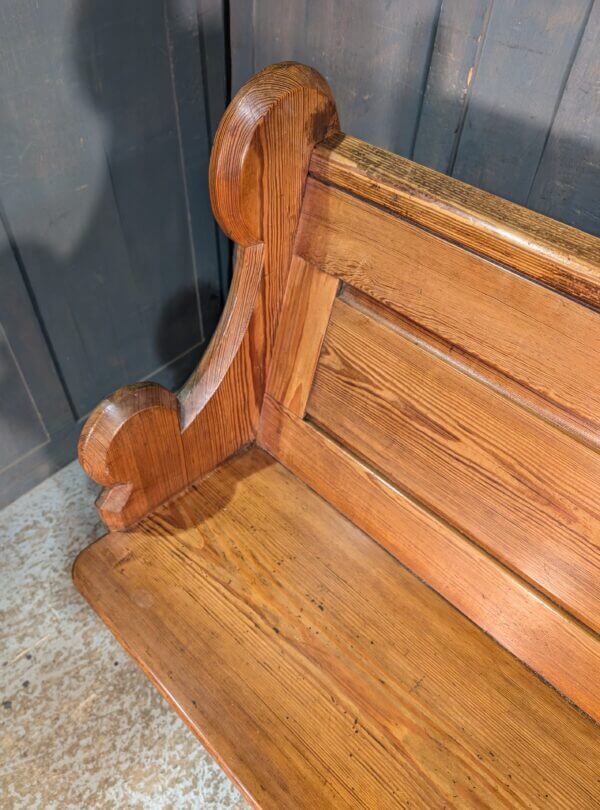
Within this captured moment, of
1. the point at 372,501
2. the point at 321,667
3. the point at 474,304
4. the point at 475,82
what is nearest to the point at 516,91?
the point at 475,82

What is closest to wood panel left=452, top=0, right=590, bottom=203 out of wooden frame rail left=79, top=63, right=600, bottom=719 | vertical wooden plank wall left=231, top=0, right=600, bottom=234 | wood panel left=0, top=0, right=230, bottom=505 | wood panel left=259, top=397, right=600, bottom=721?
vertical wooden plank wall left=231, top=0, right=600, bottom=234

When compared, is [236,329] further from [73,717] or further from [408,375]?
[73,717]

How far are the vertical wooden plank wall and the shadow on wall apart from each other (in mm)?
237

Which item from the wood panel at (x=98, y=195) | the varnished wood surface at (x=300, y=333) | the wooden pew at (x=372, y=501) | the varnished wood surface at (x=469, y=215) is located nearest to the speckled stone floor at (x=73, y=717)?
the wood panel at (x=98, y=195)

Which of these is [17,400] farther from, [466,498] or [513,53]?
[513,53]

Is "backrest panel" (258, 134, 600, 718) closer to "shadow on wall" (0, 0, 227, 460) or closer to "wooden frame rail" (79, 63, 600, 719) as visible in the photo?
"wooden frame rail" (79, 63, 600, 719)

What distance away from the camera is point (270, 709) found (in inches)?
31.6

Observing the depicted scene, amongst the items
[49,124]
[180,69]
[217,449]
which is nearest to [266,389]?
[217,449]

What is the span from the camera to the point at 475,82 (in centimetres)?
99

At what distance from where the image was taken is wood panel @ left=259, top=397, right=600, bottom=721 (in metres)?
0.81

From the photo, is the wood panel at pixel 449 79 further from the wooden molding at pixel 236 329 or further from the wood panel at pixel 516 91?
the wooden molding at pixel 236 329

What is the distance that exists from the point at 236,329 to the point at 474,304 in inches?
14.4

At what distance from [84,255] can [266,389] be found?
587 millimetres

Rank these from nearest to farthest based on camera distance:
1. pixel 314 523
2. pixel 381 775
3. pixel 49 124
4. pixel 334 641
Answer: pixel 381 775 < pixel 334 641 < pixel 314 523 < pixel 49 124
